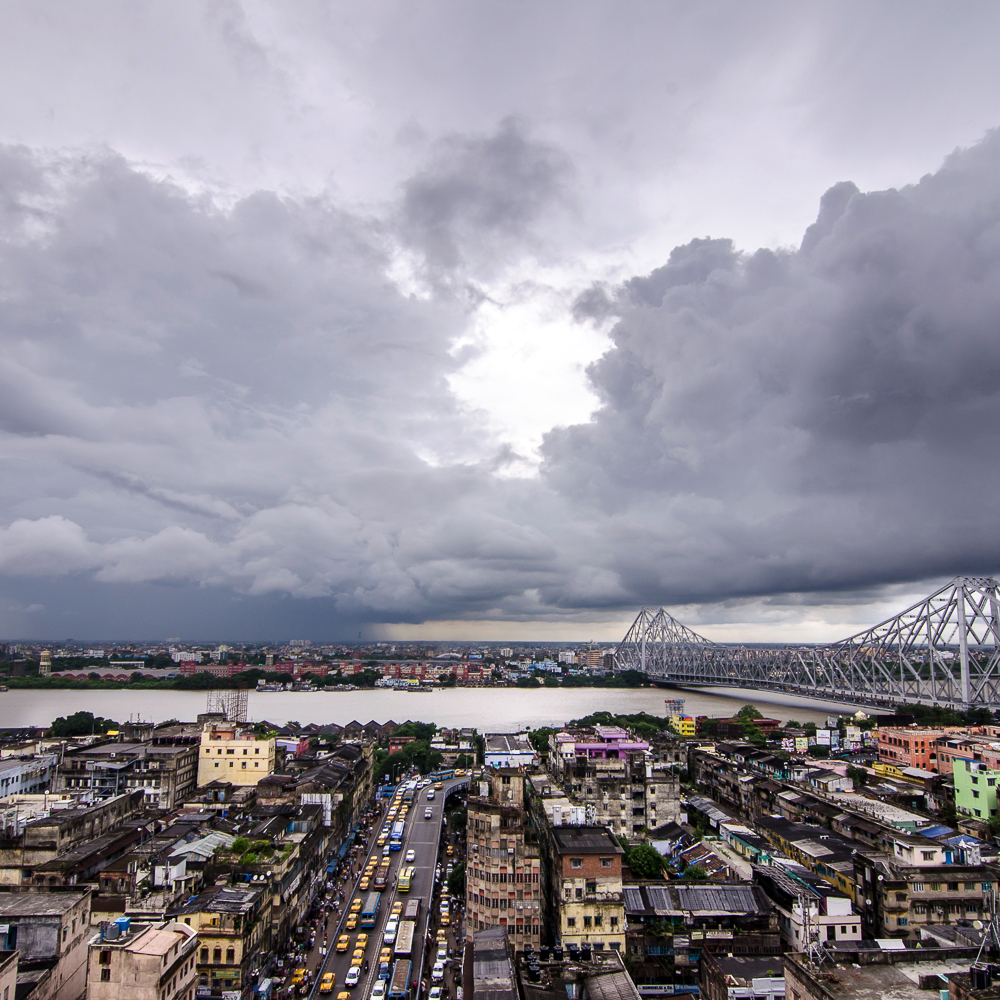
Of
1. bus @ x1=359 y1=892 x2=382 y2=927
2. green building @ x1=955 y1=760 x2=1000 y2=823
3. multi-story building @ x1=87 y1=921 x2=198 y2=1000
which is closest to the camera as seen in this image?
multi-story building @ x1=87 y1=921 x2=198 y2=1000

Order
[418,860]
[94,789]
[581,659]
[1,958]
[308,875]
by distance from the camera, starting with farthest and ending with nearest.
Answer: [581,659], [94,789], [418,860], [308,875], [1,958]

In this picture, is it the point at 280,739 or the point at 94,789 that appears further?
the point at 280,739

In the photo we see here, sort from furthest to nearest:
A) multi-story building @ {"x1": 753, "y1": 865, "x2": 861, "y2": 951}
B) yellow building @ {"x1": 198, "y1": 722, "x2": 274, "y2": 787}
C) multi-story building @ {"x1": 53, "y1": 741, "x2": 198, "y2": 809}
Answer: yellow building @ {"x1": 198, "y1": 722, "x2": 274, "y2": 787}, multi-story building @ {"x1": 53, "y1": 741, "x2": 198, "y2": 809}, multi-story building @ {"x1": 753, "y1": 865, "x2": 861, "y2": 951}

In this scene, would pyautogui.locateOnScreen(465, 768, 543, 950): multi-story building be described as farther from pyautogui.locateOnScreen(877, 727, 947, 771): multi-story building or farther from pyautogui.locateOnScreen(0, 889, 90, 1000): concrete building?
pyautogui.locateOnScreen(877, 727, 947, 771): multi-story building

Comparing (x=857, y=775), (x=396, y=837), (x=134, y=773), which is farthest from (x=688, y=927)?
(x=134, y=773)

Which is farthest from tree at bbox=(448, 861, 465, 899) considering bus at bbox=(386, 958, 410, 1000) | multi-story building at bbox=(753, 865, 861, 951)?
multi-story building at bbox=(753, 865, 861, 951)

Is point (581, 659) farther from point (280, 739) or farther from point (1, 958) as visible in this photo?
point (1, 958)

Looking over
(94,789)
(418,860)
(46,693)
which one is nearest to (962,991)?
(418,860)
